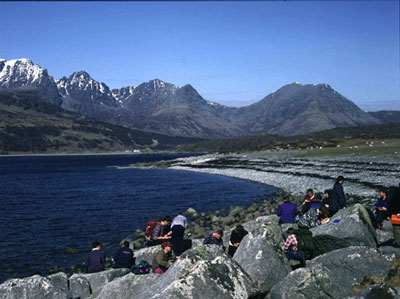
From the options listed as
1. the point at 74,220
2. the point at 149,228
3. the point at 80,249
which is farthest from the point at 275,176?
the point at 149,228

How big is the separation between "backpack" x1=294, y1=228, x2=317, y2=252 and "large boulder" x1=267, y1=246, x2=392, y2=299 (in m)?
1.08

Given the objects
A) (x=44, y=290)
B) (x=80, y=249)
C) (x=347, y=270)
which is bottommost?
(x=80, y=249)

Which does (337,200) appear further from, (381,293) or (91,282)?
(91,282)

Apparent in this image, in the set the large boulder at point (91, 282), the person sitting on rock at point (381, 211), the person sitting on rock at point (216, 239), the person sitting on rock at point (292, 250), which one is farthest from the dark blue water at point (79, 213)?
the person sitting on rock at point (381, 211)

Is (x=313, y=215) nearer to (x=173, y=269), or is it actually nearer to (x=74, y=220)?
(x=173, y=269)

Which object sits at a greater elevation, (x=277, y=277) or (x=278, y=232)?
(x=278, y=232)

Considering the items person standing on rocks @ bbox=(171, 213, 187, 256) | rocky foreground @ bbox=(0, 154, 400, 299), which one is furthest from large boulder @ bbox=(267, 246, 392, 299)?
person standing on rocks @ bbox=(171, 213, 187, 256)

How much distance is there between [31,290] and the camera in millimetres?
14297

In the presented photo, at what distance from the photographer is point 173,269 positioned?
41.4 feet

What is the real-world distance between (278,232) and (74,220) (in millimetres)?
32946

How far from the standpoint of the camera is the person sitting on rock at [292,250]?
14.6 m

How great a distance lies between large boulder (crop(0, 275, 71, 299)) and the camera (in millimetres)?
14180

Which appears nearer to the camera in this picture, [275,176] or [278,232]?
[278,232]

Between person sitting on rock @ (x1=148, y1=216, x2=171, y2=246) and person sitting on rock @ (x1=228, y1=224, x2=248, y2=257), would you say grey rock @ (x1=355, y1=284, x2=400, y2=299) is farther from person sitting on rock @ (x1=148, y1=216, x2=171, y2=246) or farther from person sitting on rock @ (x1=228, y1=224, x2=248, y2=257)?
person sitting on rock @ (x1=148, y1=216, x2=171, y2=246)
